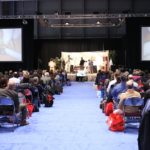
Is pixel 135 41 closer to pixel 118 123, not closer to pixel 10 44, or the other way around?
pixel 10 44

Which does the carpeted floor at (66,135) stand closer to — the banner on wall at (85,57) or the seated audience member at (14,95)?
the seated audience member at (14,95)

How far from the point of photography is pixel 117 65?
1272 inches

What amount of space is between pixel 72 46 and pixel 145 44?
28.0 feet

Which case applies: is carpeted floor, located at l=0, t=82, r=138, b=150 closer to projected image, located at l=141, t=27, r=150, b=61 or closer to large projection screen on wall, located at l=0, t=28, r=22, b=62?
projected image, located at l=141, t=27, r=150, b=61

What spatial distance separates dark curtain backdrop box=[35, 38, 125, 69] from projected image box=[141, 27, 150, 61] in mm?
6519

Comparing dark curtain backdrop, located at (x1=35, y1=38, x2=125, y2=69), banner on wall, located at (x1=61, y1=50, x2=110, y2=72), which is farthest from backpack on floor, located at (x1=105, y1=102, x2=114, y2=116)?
dark curtain backdrop, located at (x1=35, y1=38, x2=125, y2=69)

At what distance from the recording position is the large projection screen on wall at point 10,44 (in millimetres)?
26250

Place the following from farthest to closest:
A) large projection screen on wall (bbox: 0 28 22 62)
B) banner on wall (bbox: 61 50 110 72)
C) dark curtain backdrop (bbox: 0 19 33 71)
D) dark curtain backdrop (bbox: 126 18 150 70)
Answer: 1. banner on wall (bbox: 61 50 110 72)
2. large projection screen on wall (bbox: 0 28 22 62)
3. dark curtain backdrop (bbox: 0 19 33 71)
4. dark curtain backdrop (bbox: 126 18 150 70)

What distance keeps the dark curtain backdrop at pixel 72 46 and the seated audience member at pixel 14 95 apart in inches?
901

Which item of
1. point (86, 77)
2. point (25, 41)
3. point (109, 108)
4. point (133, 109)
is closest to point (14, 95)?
point (133, 109)

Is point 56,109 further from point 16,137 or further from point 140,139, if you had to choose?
point 140,139

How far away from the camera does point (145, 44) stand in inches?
1020

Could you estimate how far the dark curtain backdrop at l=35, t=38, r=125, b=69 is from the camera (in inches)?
1288

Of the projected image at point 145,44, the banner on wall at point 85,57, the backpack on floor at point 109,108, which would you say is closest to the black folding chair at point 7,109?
the backpack on floor at point 109,108
